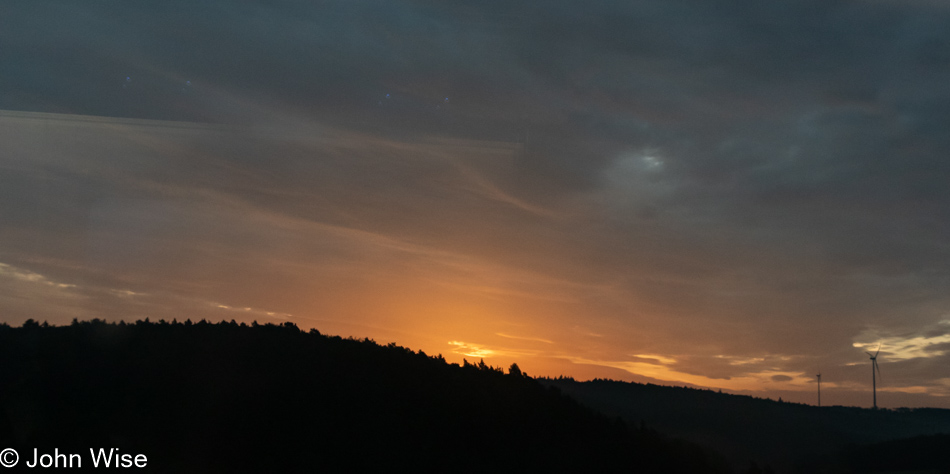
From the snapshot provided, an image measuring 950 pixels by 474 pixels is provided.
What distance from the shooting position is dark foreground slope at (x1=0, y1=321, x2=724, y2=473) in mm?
36031

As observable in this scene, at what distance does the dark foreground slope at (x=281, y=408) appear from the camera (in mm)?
36031

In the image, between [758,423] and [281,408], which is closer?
[281,408]

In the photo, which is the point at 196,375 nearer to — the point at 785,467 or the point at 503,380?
the point at 503,380

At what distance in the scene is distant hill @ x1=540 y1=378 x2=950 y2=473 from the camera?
94.1 meters

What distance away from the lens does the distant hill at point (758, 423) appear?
94.1 m

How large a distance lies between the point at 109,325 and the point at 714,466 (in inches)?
2025

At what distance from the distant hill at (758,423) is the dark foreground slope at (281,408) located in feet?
108

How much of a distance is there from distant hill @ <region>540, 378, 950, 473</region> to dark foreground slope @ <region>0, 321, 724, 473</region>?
32785 mm

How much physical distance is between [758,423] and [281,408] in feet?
364

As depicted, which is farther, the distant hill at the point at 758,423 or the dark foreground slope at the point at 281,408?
the distant hill at the point at 758,423

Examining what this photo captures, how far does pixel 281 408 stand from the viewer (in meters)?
41.1

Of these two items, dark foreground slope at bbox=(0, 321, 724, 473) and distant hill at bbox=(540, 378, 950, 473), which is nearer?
dark foreground slope at bbox=(0, 321, 724, 473)

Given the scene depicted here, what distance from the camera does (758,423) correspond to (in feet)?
416

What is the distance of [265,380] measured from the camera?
4447cm
